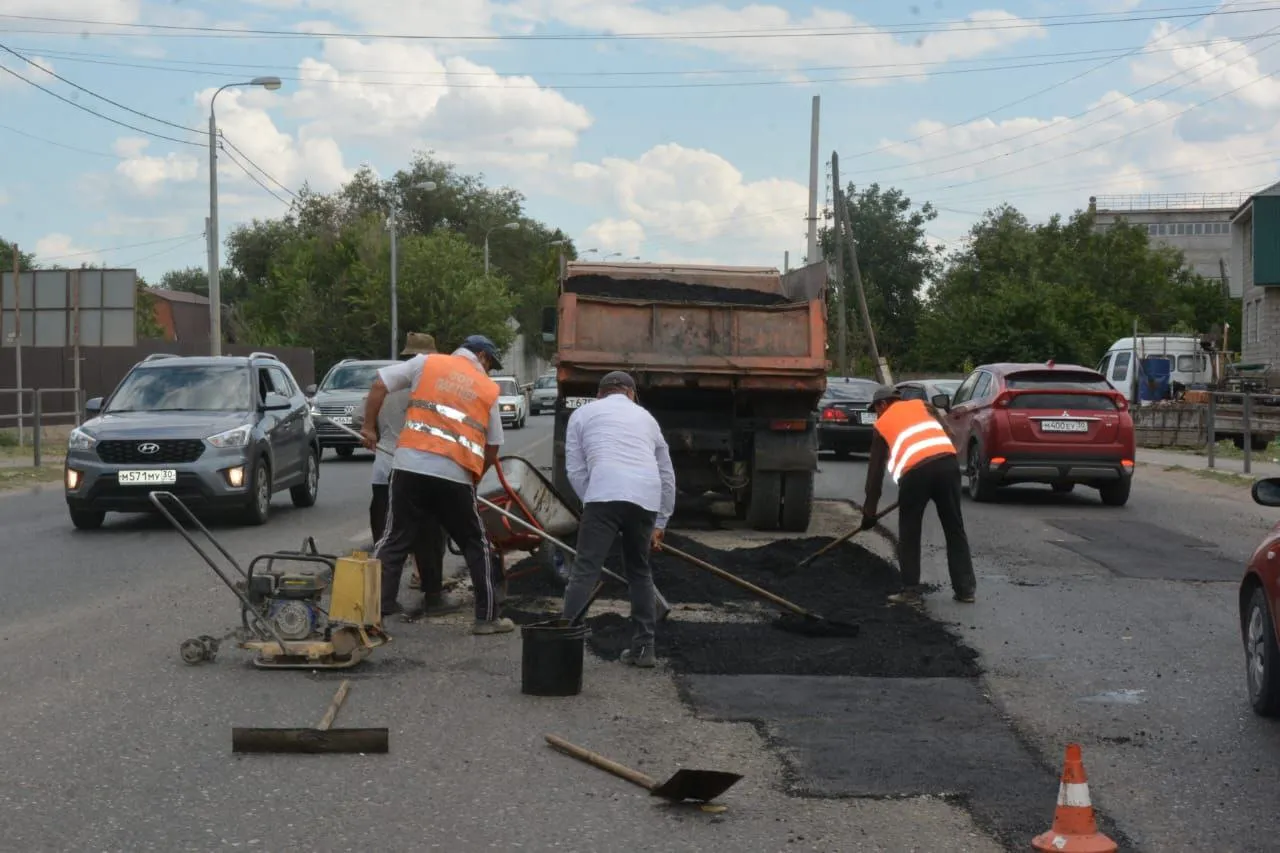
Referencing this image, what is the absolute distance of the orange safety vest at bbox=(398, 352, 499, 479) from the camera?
29.1 ft

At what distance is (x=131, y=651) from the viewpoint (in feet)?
27.2

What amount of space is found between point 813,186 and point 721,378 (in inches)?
1113

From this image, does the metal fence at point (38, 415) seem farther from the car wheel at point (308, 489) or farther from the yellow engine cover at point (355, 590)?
the yellow engine cover at point (355, 590)

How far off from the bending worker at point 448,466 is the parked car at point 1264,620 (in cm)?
393

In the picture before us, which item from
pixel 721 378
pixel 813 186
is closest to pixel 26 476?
pixel 721 378

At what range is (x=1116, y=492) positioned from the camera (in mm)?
18656

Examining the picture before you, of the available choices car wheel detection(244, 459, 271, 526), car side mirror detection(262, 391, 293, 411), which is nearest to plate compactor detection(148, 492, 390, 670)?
car wheel detection(244, 459, 271, 526)

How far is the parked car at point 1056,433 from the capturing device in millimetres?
18312

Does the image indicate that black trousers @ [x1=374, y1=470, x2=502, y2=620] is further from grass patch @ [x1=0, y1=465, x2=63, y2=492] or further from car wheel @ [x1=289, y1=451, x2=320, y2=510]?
grass patch @ [x1=0, y1=465, x2=63, y2=492]

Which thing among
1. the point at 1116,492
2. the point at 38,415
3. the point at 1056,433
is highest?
the point at 1056,433

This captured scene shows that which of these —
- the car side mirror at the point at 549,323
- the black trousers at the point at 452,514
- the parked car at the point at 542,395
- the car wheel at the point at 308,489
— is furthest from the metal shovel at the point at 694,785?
the parked car at the point at 542,395

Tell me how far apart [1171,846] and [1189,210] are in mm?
126132

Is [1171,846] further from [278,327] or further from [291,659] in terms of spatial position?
[278,327]

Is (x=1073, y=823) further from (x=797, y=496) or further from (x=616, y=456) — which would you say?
(x=797, y=496)
